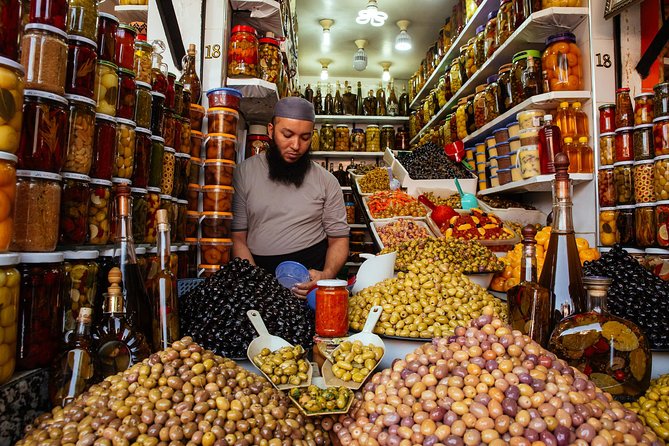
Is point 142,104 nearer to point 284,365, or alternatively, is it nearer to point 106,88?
point 106,88

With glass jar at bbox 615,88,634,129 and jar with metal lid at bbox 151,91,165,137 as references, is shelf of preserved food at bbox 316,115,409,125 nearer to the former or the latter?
glass jar at bbox 615,88,634,129

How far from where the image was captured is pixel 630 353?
1090 mm

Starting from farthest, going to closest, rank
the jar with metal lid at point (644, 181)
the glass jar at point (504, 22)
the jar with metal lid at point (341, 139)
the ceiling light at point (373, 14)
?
the jar with metal lid at point (341, 139)
the ceiling light at point (373, 14)
the glass jar at point (504, 22)
the jar with metal lid at point (644, 181)

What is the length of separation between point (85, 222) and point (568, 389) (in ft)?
3.94

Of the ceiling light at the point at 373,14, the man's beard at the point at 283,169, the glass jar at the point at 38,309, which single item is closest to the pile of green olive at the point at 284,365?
the glass jar at the point at 38,309

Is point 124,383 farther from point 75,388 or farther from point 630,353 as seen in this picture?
point 630,353

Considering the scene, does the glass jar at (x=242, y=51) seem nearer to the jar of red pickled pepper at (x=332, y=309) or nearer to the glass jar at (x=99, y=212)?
the glass jar at (x=99, y=212)

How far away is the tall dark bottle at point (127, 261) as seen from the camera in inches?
48.1

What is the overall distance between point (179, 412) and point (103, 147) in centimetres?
77

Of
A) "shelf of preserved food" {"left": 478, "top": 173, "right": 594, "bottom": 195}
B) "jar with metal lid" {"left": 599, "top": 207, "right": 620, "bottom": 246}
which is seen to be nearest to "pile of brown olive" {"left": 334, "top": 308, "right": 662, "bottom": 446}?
"shelf of preserved food" {"left": 478, "top": 173, "right": 594, "bottom": 195}

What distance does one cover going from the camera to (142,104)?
61.3 inches

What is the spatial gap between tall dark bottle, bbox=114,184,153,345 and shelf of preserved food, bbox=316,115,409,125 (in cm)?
582

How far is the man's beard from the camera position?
9.32ft

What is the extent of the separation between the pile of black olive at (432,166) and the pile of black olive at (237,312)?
110 inches
